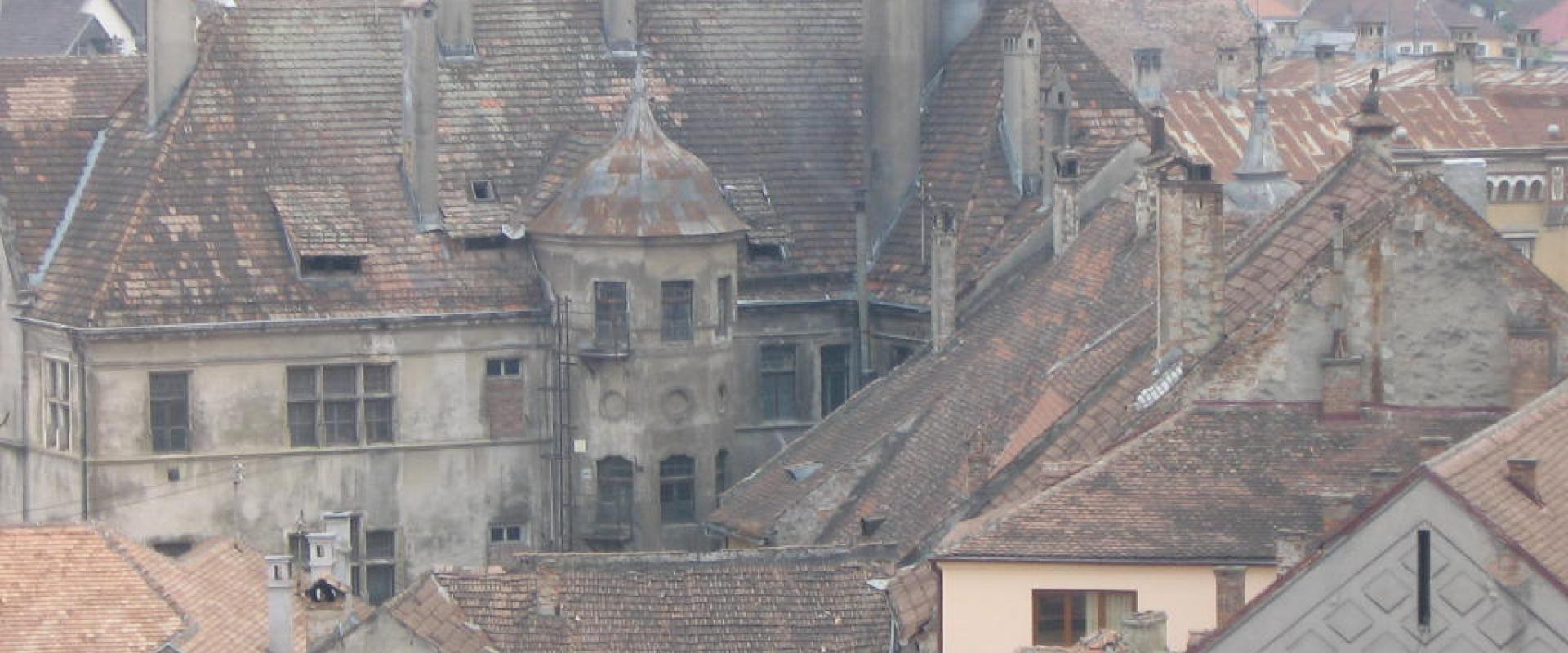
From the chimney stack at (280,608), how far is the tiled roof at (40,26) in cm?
6929

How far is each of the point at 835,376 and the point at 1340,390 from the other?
81.7 feet

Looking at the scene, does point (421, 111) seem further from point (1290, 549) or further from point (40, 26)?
point (40, 26)

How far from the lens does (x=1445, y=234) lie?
2255 inches

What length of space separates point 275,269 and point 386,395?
2.87m

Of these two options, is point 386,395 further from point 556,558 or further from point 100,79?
point 556,558

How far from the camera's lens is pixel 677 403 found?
7831 cm

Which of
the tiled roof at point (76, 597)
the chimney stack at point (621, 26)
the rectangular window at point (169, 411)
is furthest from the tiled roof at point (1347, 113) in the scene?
the tiled roof at point (76, 597)

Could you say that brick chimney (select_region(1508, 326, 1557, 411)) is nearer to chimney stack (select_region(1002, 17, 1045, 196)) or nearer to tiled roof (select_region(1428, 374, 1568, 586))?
tiled roof (select_region(1428, 374, 1568, 586))

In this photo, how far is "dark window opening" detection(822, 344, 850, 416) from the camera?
8075 cm

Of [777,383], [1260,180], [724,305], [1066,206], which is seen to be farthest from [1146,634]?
[777,383]

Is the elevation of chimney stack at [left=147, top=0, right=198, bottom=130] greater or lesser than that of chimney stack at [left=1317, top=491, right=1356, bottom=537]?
greater

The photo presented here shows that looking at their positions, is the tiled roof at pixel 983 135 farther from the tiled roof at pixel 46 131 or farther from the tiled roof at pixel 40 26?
the tiled roof at pixel 40 26

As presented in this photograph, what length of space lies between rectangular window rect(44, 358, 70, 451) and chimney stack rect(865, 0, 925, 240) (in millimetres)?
14122

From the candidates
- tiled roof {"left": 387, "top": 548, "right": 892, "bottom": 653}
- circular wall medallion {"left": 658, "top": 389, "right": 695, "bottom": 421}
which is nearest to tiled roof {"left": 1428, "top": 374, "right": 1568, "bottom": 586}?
tiled roof {"left": 387, "top": 548, "right": 892, "bottom": 653}
